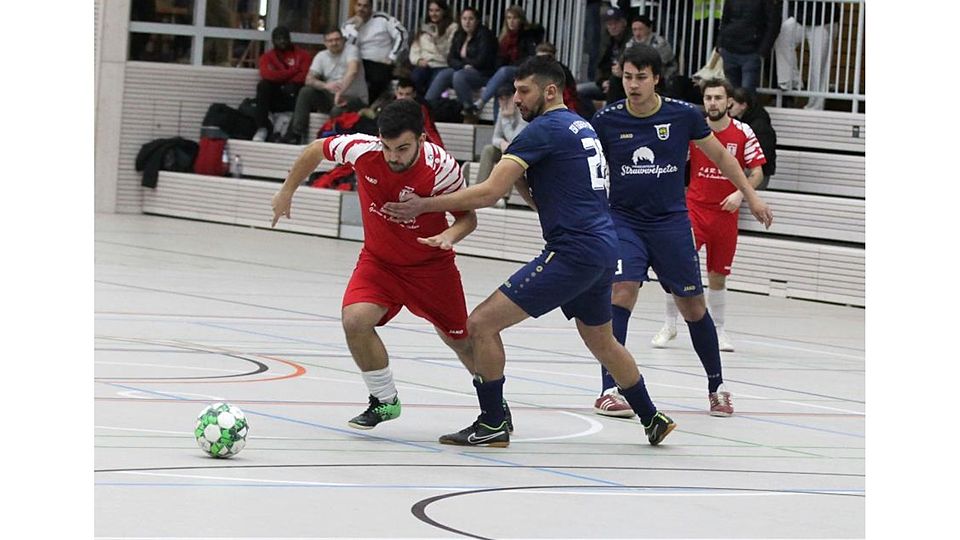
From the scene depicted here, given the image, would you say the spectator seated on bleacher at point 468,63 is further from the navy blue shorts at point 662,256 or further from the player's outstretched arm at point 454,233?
the player's outstretched arm at point 454,233

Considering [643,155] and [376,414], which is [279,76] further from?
[376,414]

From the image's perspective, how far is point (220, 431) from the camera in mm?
7262

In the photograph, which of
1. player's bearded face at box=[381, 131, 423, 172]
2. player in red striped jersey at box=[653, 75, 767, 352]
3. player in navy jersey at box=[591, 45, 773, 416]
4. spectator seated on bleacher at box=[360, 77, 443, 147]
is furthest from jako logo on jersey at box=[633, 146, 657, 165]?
spectator seated on bleacher at box=[360, 77, 443, 147]

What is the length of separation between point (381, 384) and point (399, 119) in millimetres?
1320

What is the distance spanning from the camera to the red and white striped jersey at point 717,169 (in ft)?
42.0

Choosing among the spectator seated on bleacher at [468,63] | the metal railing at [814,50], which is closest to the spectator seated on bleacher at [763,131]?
the metal railing at [814,50]

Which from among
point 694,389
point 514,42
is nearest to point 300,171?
point 694,389

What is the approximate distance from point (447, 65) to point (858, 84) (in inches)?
226

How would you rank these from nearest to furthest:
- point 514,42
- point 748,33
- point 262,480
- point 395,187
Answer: point 262,480 < point 395,187 < point 748,33 < point 514,42

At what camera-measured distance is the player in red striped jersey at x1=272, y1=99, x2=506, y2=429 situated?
811 cm

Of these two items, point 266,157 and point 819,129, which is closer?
point 819,129

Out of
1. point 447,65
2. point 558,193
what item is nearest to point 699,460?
point 558,193

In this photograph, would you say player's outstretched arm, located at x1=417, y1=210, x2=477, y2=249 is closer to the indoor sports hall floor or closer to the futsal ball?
the indoor sports hall floor
